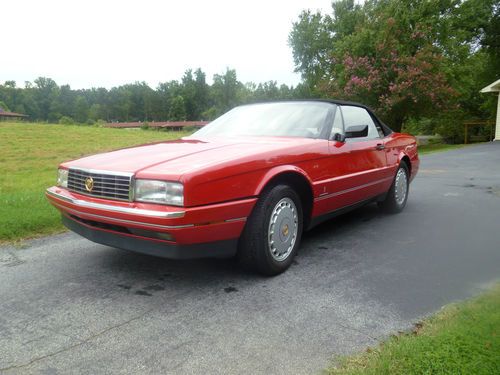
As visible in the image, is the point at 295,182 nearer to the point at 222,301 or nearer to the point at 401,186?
the point at 222,301

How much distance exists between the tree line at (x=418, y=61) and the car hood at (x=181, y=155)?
16422 millimetres

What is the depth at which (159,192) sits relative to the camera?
255 centimetres

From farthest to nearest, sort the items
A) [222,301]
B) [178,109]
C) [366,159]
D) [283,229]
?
[178,109], [366,159], [283,229], [222,301]

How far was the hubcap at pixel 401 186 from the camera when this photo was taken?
5183 millimetres

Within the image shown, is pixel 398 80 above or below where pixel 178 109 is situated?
below

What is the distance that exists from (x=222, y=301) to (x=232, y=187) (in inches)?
29.7

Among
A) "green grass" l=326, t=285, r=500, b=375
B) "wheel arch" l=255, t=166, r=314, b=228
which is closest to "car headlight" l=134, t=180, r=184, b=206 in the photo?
"wheel arch" l=255, t=166, r=314, b=228

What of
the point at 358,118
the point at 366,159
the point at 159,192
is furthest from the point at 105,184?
the point at 358,118

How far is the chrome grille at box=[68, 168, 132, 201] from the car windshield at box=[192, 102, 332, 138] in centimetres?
141

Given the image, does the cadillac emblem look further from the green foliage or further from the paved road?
the green foliage

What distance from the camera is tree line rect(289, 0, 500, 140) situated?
60.3 ft

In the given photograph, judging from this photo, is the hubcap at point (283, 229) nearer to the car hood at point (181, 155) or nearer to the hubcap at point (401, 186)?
the car hood at point (181, 155)

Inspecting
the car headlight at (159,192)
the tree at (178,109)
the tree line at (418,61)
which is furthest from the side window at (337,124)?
the tree at (178,109)

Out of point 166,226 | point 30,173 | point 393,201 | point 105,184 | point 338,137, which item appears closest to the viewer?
point 166,226
